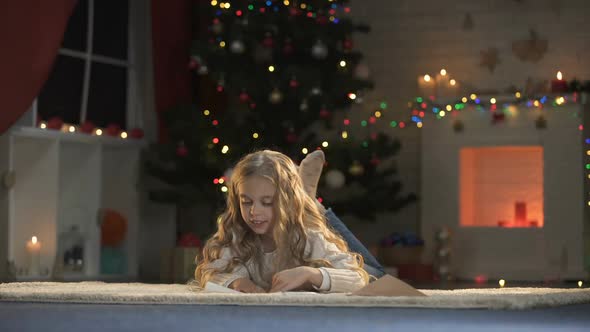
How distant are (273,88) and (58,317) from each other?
15.7 ft

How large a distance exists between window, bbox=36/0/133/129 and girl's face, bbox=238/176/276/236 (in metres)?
4.05

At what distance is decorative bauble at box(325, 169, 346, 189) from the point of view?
628 cm

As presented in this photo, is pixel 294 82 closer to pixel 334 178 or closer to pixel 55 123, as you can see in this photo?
pixel 334 178

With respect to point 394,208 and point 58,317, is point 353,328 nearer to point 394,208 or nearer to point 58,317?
point 58,317

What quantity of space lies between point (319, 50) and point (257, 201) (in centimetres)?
382

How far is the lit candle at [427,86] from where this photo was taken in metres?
7.09

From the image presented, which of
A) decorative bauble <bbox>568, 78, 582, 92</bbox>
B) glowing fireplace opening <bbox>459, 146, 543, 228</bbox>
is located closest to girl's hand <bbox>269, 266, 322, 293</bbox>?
decorative bauble <bbox>568, 78, 582, 92</bbox>

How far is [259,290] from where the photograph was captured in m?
2.64

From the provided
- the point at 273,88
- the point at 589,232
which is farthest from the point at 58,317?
the point at 273,88

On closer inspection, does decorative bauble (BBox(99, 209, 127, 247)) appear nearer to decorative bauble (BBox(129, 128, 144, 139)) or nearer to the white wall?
decorative bauble (BBox(129, 128, 144, 139))

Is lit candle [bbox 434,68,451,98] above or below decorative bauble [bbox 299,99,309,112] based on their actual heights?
above

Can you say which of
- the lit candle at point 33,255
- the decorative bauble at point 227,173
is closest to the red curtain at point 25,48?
the lit candle at point 33,255

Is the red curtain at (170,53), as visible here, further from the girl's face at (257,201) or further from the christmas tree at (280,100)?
the girl's face at (257,201)

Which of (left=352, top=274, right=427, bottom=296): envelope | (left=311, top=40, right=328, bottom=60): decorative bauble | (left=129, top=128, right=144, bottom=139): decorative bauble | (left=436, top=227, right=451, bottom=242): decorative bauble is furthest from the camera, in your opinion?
(left=129, top=128, right=144, bottom=139): decorative bauble
